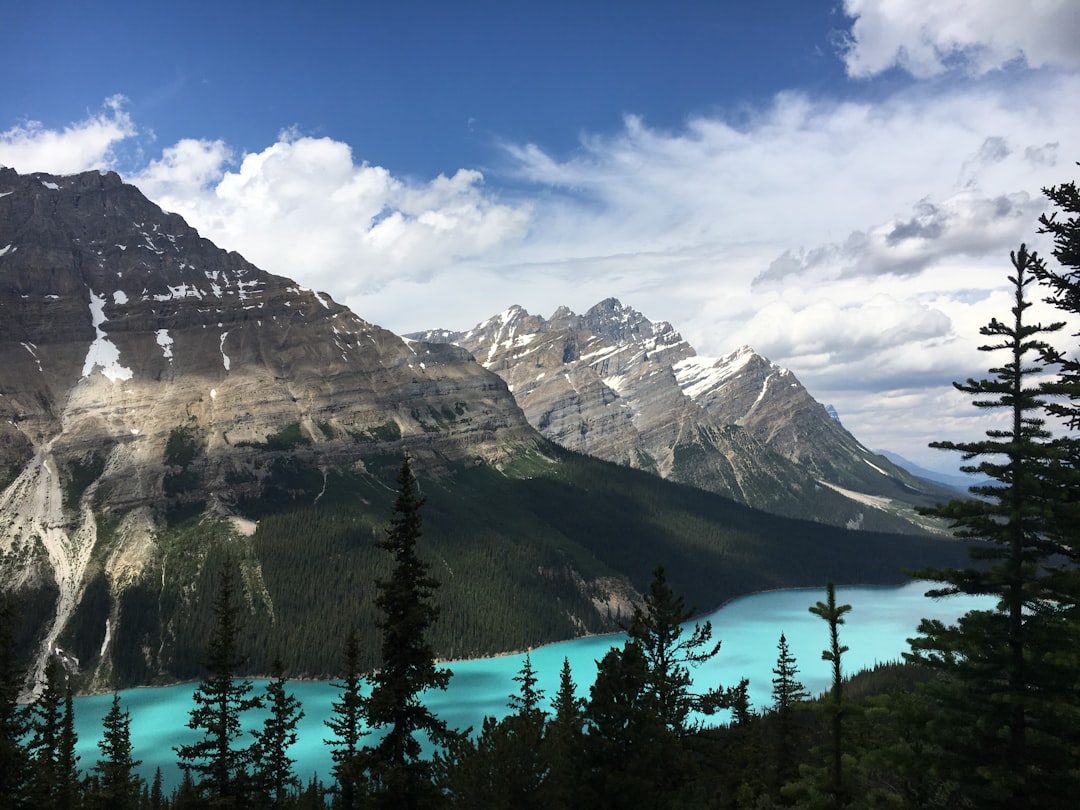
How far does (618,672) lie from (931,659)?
11246mm

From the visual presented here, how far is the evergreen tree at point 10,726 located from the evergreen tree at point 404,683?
15257 mm

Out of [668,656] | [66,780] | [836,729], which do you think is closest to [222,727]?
[668,656]

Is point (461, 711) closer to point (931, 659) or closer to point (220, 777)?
point (220, 777)

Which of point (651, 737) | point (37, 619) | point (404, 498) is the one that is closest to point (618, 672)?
point (651, 737)

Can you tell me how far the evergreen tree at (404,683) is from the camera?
2561 centimetres

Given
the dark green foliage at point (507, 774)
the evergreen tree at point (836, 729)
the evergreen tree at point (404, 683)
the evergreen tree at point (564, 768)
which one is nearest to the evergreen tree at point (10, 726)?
the evergreen tree at point (404, 683)

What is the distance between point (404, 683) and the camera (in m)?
25.9

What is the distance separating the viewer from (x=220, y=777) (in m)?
34.7

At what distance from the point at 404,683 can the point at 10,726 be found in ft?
60.7

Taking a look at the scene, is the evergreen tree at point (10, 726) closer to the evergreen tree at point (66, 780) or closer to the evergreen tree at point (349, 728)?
the evergreen tree at point (66, 780)

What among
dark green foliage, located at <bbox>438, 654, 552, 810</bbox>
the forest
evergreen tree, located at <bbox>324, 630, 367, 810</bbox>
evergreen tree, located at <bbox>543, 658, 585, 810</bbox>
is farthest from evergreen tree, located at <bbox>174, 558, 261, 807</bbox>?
evergreen tree, located at <bbox>543, 658, 585, 810</bbox>

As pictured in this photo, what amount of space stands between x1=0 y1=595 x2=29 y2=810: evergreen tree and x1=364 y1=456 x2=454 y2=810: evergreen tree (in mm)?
15257

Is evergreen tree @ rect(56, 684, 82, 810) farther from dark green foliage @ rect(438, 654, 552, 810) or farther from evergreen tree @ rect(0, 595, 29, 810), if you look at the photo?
dark green foliage @ rect(438, 654, 552, 810)

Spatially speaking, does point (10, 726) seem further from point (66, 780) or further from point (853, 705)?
point (853, 705)
